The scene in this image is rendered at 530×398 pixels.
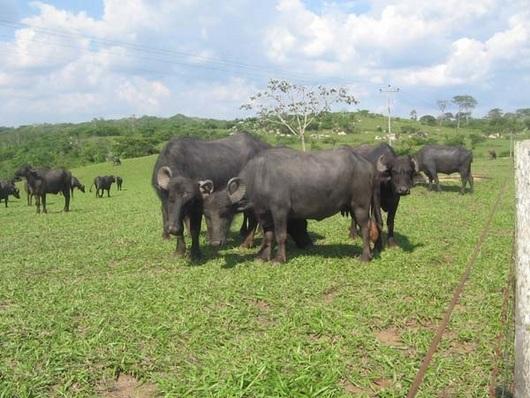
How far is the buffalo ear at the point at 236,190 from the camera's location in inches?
352

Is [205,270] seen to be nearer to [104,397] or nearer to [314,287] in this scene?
[314,287]

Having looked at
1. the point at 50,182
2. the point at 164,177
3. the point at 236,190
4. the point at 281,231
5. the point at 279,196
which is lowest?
the point at 281,231

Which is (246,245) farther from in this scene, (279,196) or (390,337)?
(390,337)

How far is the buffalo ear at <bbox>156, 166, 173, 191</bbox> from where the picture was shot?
358 inches

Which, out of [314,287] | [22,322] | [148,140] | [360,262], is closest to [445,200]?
[360,262]

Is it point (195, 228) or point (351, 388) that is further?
point (195, 228)

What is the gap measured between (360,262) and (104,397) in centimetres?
557

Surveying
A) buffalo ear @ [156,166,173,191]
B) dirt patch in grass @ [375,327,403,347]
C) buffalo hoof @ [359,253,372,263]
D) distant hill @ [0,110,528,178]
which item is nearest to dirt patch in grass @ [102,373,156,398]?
dirt patch in grass @ [375,327,403,347]

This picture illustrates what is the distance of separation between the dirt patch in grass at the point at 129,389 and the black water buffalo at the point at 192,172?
3.80 meters

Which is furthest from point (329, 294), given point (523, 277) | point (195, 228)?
point (523, 277)

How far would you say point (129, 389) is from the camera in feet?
15.2

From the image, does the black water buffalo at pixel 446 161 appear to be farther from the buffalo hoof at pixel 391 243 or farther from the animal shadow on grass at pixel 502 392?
the animal shadow on grass at pixel 502 392

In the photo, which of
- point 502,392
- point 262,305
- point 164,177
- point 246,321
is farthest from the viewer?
point 164,177

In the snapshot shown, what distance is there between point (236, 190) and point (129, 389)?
4874mm
